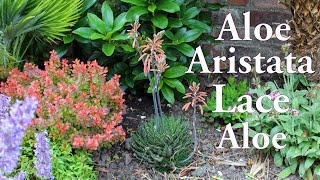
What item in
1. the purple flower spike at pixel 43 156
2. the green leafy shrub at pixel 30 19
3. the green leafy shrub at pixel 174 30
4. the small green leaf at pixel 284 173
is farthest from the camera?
the green leafy shrub at pixel 174 30

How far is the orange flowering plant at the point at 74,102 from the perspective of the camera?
2006mm

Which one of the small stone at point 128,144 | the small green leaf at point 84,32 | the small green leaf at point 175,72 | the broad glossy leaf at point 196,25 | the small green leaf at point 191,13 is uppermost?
the small green leaf at point 191,13

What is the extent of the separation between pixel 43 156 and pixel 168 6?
2.96 feet

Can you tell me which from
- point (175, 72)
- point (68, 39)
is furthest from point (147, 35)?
point (68, 39)

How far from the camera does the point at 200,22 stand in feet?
8.13

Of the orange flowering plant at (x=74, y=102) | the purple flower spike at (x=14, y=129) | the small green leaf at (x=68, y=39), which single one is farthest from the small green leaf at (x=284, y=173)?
the purple flower spike at (x=14, y=129)

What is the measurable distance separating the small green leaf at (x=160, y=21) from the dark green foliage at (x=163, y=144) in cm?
39

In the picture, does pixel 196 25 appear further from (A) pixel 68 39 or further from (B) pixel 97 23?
(A) pixel 68 39

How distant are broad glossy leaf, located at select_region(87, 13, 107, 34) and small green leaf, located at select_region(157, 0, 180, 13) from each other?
9.8 inches

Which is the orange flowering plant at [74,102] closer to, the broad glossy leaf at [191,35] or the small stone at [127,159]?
the small stone at [127,159]

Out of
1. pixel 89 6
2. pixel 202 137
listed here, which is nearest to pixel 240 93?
pixel 202 137

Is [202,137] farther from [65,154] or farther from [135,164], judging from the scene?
[65,154]

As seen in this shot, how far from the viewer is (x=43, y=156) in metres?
1.72

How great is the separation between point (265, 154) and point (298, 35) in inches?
21.6
